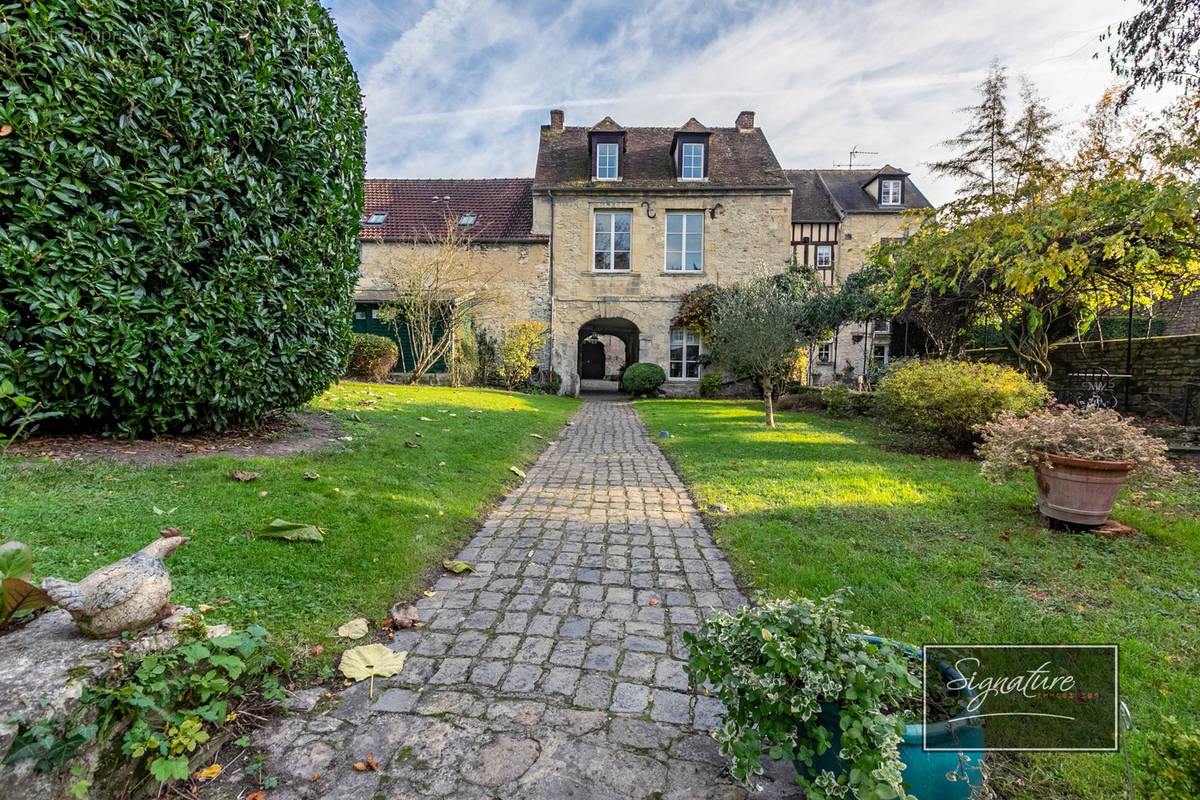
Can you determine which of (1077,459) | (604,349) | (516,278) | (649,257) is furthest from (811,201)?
(1077,459)

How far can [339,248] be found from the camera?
588cm

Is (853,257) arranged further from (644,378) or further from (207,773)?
(207,773)

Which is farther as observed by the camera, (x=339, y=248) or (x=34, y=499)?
(x=339, y=248)

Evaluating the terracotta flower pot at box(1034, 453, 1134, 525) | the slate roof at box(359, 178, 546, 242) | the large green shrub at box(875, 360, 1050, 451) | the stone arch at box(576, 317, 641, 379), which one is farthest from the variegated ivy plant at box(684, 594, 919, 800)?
the stone arch at box(576, 317, 641, 379)

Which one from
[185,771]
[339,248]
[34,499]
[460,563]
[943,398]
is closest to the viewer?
[185,771]

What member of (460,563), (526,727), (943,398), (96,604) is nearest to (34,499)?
(96,604)

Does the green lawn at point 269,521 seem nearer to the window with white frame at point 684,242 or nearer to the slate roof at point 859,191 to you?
the window with white frame at point 684,242

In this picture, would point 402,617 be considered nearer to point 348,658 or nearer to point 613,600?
point 348,658

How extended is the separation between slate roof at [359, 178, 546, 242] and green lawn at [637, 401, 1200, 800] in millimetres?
15661

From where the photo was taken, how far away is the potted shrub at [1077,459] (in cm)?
419

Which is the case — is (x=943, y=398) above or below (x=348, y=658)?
above

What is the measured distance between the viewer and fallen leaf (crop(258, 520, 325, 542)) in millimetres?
3289

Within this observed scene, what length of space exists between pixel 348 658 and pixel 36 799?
1.06m

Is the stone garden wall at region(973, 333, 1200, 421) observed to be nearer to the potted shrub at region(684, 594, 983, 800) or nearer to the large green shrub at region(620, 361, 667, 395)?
the large green shrub at region(620, 361, 667, 395)
